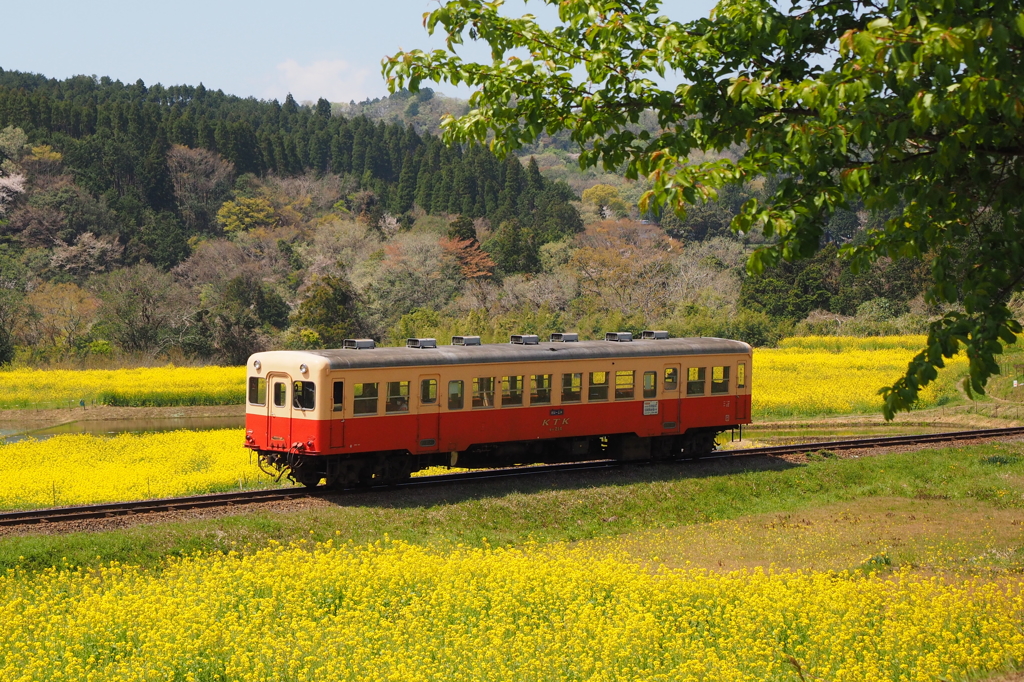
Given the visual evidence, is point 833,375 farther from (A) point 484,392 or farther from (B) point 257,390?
(B) point 257,390

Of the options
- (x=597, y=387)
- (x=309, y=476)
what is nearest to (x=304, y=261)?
(x=597, y=387)

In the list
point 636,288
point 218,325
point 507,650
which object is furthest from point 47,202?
point 507,650

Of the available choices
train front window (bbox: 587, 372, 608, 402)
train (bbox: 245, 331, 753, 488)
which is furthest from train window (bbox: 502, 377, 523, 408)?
train front window (bbox: 587, 372, 608, 402)

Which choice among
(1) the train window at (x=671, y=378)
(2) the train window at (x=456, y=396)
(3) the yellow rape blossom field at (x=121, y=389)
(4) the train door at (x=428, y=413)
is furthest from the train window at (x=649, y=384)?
(3) the yellow rape blossom field at (x=121, y=389)

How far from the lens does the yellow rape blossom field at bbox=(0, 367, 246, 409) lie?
39719 millimetres

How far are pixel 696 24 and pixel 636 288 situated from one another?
5772 centimetres

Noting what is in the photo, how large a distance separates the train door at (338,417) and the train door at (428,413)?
5.25ft

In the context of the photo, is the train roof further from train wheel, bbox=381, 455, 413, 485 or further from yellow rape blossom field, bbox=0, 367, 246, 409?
yellow rape blossom field, bbox=0, 367, 246, 409

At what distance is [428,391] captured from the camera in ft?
67.1

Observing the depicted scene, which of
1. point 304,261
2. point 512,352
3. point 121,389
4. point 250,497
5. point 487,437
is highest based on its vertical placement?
point 304,261

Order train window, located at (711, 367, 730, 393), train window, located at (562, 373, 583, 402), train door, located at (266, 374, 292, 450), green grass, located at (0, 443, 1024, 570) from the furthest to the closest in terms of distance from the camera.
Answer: train window, located at (711, 367, 730, 393), train window, located at (562, 373, 583, 402), train door, located at (266, 374, 292, 450), green grass, located at (0, 443, 1024, 570)

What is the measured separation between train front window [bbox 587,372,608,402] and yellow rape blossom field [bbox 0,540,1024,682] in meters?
8.40

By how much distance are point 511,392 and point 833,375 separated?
27.6 m

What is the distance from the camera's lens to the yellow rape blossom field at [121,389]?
39.7 m
